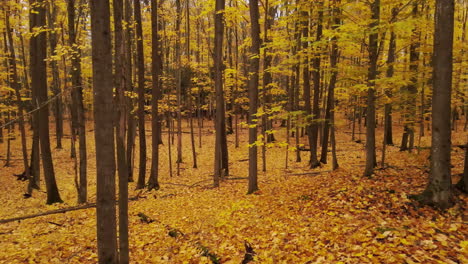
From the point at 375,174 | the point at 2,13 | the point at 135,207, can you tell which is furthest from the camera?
the point at 2,13

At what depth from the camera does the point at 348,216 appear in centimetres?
649

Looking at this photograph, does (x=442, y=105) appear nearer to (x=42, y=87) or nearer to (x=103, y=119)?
(x=103, y=119)

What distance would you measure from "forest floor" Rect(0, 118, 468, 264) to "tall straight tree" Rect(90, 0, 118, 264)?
264cm

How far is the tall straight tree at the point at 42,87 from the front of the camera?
36.5 ft

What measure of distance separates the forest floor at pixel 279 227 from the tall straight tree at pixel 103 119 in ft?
8.66

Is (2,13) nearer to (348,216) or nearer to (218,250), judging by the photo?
(218,250)

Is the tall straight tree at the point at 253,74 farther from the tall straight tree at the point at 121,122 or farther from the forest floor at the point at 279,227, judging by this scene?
the tall straight tree at the point at 121,122

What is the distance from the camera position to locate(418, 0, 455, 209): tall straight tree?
5.62 m

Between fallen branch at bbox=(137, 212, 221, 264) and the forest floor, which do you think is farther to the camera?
fallen branch at bbox=(137, 212, 221, 264)

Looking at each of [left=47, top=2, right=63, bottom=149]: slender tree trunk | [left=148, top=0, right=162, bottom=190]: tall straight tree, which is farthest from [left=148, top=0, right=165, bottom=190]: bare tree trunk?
[left=47, top=2, right=63, bottom=149]: slender tree trunk

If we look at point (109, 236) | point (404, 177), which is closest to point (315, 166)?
point (404, 177)

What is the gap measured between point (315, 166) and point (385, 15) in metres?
7.96

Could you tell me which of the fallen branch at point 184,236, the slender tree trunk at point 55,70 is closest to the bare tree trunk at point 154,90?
the fallen branch at point 184,236

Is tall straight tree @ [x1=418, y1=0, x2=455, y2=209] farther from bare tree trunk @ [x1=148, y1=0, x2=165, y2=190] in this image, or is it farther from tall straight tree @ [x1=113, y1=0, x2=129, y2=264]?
bare tree trunk @ [x1=148, y1=0, x2=165, y2=190]
